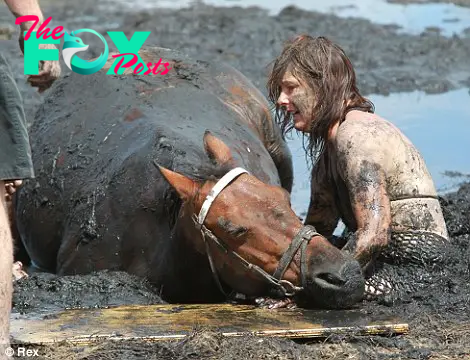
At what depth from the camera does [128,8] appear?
18.0m

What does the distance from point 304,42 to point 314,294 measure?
1507mm

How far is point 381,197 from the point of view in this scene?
5973 millimetres

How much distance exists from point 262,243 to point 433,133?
5512 mm

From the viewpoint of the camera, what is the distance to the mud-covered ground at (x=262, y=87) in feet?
17.1

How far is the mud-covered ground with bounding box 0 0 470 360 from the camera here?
523 centimetres

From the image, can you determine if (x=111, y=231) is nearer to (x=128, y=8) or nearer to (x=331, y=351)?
(x=331, y=351)

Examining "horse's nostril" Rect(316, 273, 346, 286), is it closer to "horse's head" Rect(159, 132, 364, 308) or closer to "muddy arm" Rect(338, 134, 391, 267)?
"horse's head" Rect(159, 132, 364, 308)

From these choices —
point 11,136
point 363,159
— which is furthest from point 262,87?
point 11,136

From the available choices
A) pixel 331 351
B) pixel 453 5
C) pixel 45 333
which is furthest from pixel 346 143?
pixel 453 5

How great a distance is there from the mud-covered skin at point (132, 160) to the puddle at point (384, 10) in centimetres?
791

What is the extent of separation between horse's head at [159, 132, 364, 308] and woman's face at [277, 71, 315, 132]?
0.58 m

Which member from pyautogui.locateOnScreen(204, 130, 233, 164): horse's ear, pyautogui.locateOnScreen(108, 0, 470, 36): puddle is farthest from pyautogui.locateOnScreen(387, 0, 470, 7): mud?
pyautogui.locateOnScreen(204, 130, 233, 164): horse's ear

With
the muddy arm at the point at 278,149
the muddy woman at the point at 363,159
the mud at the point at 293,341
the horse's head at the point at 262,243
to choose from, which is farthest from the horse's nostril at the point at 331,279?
the muddy arm at the point at 278,149

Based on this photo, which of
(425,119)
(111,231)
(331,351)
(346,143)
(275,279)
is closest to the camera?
(331,351)
